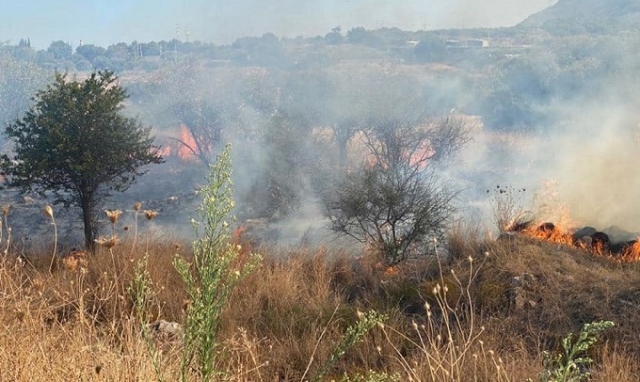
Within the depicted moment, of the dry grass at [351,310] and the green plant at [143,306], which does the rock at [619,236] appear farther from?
the green plant at [143,306]

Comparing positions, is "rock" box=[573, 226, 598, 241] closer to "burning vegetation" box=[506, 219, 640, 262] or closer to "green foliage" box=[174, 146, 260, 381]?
"burning vegetation" box=[506, 219, 640, 262]

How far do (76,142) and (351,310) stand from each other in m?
7.19

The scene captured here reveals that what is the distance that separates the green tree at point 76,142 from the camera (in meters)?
11.0

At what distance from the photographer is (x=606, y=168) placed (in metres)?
20.8

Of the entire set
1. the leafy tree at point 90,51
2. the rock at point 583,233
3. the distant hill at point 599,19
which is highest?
the distant hill at point 599,19

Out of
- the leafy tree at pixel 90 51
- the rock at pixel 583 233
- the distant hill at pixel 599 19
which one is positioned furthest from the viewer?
the leafy tree at pixel 90 51

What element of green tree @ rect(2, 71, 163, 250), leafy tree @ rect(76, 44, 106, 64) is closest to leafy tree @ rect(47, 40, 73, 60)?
leafy tree @ rect(76, 44, 106, 64)

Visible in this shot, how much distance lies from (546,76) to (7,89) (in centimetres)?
4035

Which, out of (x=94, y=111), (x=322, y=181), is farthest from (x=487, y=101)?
(x=94, y=111)

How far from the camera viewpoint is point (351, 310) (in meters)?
6.56

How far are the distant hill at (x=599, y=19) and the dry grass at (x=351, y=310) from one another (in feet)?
166

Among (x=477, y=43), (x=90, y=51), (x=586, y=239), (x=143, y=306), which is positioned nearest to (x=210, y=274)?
(x=143, y=306)

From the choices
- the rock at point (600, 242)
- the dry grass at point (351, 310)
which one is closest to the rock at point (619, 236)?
the rock at point (600, 242)

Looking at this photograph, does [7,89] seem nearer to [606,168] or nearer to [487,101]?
[487,101]
